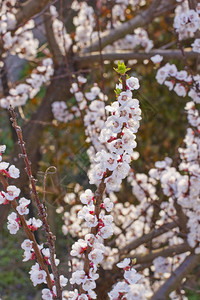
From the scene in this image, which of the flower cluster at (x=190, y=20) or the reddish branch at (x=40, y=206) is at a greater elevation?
the flower cluster at (x=190, y=20)

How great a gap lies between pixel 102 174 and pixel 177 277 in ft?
5.69

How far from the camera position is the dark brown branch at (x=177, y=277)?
2851 millimetres

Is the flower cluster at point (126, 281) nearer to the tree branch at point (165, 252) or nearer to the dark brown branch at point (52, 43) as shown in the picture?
the tree branch at point (165, 252)

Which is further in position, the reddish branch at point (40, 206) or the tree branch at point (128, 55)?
the tree branch at point (128, 55)

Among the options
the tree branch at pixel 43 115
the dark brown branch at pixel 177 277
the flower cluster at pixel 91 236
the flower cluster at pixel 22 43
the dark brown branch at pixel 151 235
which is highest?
the flower cluster at pixel 22 43

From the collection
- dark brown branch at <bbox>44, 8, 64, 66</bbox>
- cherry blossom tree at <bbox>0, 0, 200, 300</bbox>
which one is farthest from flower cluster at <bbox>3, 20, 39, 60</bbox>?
dark brown branch at <bbox>44, 8, 64, 66</bbox>

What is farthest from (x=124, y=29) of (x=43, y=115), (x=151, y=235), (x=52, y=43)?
(x=151, y=235)

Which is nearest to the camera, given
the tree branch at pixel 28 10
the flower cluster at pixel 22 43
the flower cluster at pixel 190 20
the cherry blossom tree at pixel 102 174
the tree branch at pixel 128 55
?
the cherry blossom tree at pixel 102 174

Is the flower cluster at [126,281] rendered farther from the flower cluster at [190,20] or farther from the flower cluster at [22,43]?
the flower cluster at [22,43]

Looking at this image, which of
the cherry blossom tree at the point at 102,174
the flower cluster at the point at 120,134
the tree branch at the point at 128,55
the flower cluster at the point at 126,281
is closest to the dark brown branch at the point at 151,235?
the cherry blossom tree at the point at 102,174

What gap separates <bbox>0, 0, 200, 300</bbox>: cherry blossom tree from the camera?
137 cm

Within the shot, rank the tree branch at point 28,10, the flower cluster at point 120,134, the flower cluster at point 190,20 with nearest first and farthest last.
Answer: the flower cluster at point 120,134, the flower cluster at point 190,20, the tree branch at point 28,10

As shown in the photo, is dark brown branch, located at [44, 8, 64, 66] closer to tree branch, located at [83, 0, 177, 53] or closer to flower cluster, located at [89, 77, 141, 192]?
tree branch, located at [83, 0, 177, 53]

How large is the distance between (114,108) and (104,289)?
178 cm
